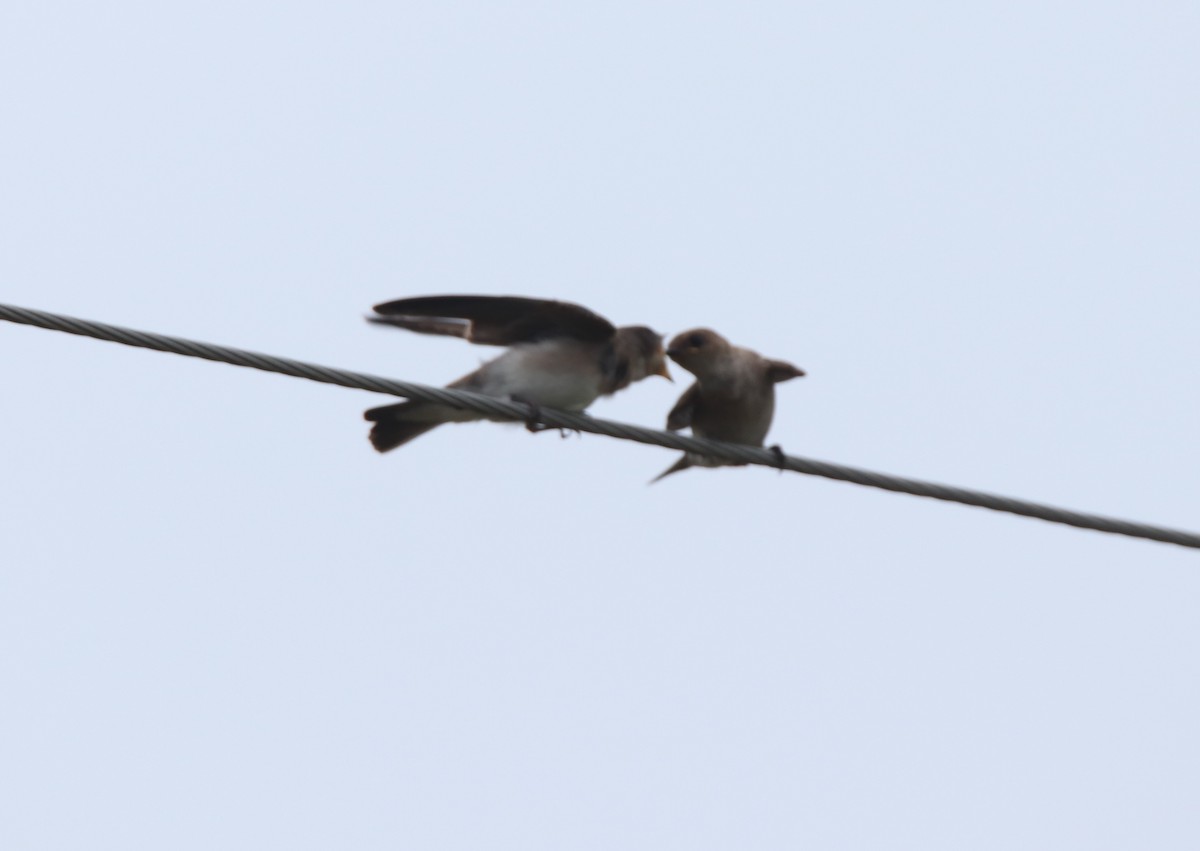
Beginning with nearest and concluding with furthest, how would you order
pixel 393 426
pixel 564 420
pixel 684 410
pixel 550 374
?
pixel 564 420 < pixel 550 374 < pixel 393 426 < pixel 684 410

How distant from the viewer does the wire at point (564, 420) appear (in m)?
5.33

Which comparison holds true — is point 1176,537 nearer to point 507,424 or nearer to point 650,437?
point 650,437

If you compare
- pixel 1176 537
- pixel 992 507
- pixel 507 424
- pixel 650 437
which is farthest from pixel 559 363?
pixel 1176 537

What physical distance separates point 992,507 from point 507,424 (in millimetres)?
2364

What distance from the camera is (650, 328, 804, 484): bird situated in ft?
27.9

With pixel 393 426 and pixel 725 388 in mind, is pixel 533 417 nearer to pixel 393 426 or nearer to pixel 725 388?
pixel 393 426

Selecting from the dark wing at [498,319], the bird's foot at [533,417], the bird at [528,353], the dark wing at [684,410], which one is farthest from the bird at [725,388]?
the bird's foot at [533,417]

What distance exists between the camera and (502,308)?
26.4 ft

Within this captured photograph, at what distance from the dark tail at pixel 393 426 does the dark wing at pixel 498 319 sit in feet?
1.39

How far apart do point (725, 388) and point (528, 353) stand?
44.8 inches

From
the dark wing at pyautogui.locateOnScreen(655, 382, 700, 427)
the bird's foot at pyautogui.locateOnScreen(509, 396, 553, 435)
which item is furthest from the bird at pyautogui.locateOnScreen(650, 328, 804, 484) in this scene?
the bird's foot at pyautogui.locateOnScreen(509, 396, 553, 435)

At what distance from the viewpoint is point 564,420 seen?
7.08 m

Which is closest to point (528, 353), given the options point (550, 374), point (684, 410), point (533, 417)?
point (550, 374)

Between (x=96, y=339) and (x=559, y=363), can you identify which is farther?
(x=559, y=363)
